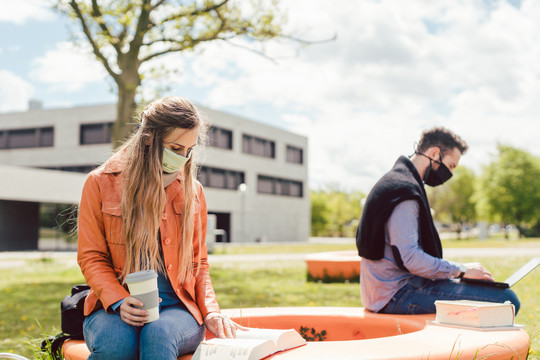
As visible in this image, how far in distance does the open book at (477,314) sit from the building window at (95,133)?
35.9 m

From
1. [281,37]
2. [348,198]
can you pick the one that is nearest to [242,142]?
[281,37]

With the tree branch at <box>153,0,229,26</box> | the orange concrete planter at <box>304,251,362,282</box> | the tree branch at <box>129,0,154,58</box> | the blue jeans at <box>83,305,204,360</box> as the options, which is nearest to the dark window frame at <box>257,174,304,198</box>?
the tree branch at <box>153,0,229,26</box>

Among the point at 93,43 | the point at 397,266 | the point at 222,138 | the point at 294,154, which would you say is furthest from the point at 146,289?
the point at 294,154

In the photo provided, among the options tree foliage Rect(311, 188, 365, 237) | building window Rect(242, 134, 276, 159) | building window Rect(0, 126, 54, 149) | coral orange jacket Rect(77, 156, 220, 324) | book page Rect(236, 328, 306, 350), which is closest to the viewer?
book page Rect(236, 328, 306, 350)

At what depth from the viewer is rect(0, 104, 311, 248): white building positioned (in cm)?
3769

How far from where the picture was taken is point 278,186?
50.4 m

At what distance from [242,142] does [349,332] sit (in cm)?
4224

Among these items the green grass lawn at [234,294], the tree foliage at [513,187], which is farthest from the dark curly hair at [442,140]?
the tree foliage at [513,187]

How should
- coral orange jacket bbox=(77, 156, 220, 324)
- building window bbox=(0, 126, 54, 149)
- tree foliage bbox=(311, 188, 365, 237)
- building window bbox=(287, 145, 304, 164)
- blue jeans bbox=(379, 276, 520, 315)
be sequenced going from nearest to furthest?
coral orange jacket bbox=(77, 156, 220, 324) < blue jeans bbox=(379, 276, 520, 315) < building window bbox=(0, 126, 54, 149) < building window bbox=(287, 145, 304, 164) < tree foliage bbox=(311, 188, 365, 237)

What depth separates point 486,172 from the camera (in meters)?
54.0

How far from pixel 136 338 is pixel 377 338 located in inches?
48.1

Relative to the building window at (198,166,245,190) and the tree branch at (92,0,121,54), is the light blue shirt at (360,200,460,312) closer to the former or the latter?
the tree branch at (92,0,121,54)

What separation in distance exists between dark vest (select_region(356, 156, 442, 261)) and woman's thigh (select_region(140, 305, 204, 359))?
1376 millimetres

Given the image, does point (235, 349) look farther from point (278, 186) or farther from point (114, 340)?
point (278, 186)
